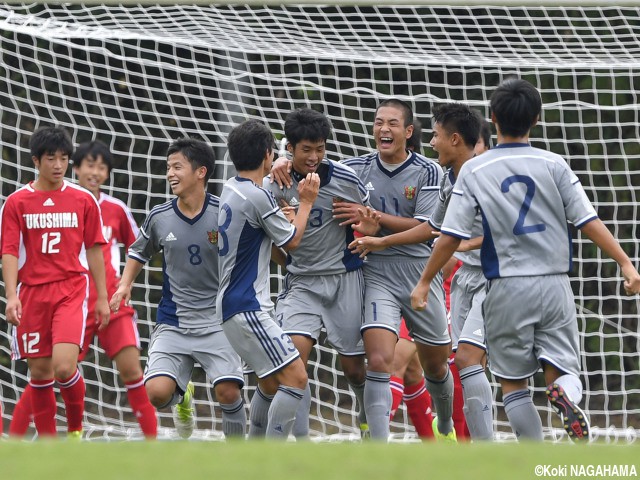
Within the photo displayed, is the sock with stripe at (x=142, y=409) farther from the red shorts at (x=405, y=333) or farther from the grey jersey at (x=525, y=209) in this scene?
the grey jersey at (x=525, y=209)

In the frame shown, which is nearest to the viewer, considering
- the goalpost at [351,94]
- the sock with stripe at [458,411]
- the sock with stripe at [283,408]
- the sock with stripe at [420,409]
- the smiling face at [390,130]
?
the sock with stripe at [283,408]

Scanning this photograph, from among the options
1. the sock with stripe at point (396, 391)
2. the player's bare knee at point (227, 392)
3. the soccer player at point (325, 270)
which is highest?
the soccer player at point (325, 270)

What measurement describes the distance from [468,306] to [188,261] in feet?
5.00

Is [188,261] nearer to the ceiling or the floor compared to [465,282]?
nearer to the ceiling

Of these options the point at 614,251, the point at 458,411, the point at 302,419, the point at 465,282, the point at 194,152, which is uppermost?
the point at 194,152

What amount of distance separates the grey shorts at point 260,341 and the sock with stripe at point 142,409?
6.12 feet

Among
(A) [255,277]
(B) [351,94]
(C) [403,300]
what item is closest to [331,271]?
(C) [403,300]

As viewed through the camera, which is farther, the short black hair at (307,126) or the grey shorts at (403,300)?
the grey shorts at (403,300)

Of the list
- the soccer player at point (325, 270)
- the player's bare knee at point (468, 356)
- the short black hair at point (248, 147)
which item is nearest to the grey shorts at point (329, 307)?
the soccer player at point (325, 270)

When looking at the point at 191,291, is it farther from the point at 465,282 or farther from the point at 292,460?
the point at 292,460

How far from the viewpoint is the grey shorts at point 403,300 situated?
6281mm

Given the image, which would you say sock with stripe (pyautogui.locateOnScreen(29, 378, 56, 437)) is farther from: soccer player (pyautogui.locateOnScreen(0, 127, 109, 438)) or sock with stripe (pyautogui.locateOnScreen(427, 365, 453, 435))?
sock with stripe (pyautogui.locateOnScreen(427, 365, 453, 435))

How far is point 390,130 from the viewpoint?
6445 millimetres

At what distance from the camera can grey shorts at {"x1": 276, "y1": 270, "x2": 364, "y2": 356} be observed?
20.3ft
